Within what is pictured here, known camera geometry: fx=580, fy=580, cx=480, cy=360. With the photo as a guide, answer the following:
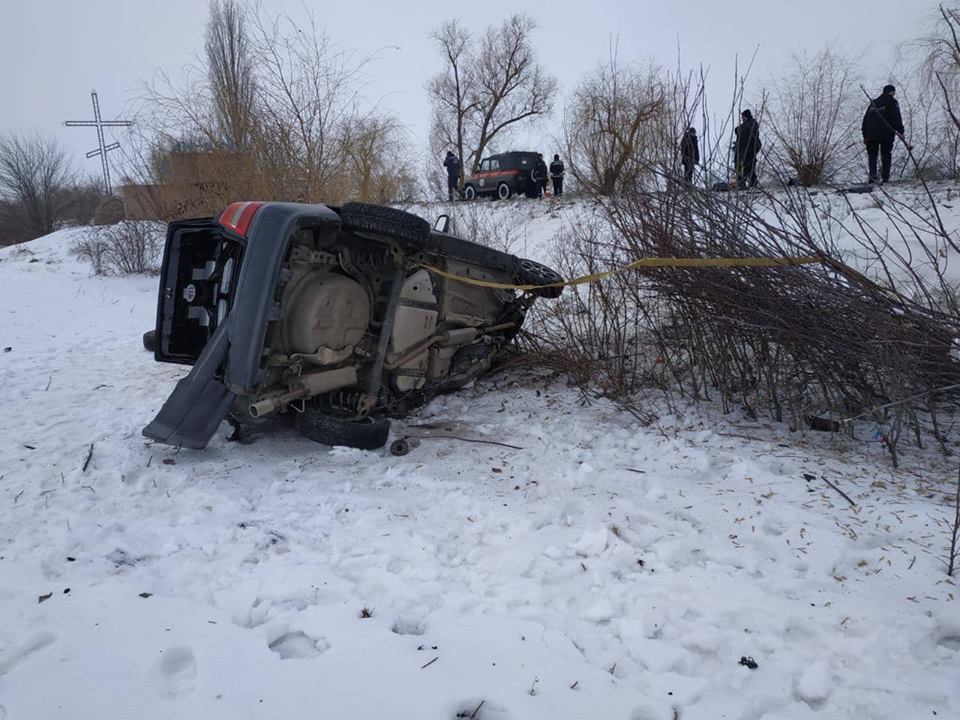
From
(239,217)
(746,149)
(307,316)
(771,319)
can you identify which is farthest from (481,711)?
(746,149)

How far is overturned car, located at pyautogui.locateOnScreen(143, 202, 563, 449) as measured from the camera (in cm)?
318

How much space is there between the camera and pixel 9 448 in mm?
3537

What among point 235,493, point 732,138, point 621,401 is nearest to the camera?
point 235,493

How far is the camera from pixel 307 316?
136 inches

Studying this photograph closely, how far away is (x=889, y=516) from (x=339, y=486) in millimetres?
2697

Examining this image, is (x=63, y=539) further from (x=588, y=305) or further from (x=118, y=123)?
(x=118, y=123)

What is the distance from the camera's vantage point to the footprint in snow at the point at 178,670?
1.74 m

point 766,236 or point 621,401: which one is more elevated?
point 766,236


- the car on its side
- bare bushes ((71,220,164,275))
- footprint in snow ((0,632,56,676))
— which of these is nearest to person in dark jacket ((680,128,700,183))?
footprint in snow ((0,632,56,676))

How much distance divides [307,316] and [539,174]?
18090 mm

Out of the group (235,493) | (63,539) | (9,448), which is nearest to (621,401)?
(235,493)

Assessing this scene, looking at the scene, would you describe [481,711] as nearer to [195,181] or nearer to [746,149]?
[746,149]

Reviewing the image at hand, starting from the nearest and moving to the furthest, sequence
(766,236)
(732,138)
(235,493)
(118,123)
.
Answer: (235,493) < (766,236) < (732,138) < (118,123)

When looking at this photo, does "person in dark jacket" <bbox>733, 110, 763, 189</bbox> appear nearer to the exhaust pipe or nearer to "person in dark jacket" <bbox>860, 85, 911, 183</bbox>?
the exhaust pipe
